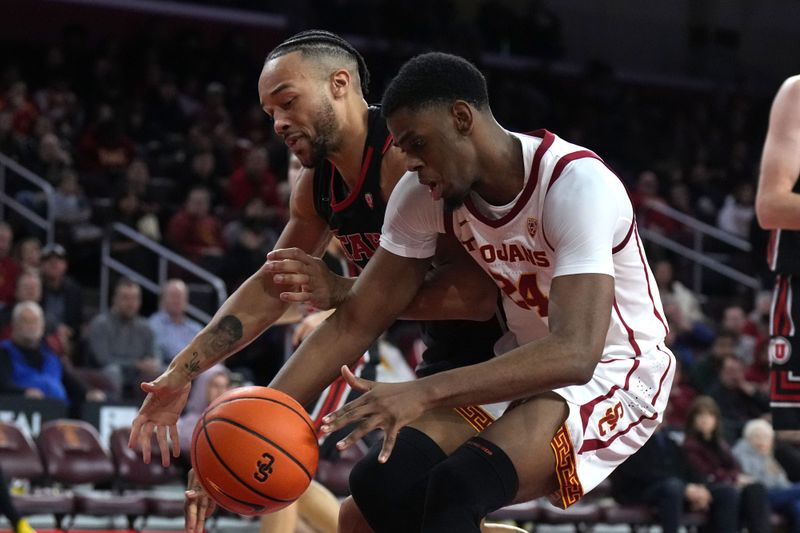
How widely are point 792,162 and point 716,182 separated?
13.1 meters

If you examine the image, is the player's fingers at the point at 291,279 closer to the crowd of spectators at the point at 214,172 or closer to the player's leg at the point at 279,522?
the player's leg at the point at 279,522

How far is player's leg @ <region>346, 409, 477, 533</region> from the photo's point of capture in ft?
11.2

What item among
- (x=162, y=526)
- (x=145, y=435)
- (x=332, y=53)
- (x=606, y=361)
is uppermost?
(x=332, y=53)

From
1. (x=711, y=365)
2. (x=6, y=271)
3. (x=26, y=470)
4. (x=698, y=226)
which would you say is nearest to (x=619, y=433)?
(x=26, y=470)

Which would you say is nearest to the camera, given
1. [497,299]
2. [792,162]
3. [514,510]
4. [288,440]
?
[288,440]

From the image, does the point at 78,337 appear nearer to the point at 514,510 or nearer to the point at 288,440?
the point at 514,510

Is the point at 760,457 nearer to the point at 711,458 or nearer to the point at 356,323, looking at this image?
the point at 711,458

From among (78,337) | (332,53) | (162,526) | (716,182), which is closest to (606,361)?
(332,53)

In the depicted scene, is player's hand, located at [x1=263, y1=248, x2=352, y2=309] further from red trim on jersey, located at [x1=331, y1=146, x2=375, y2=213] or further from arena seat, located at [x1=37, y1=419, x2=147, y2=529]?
arena seat, located at [x1=37, y1=419, x2=147, y2=529]

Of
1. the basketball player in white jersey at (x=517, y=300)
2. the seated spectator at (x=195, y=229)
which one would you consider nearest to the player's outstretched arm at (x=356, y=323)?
the basketball player in white jersey at (x=517, y=300)

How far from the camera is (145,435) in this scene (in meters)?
3.82

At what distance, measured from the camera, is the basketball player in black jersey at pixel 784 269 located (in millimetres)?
4117

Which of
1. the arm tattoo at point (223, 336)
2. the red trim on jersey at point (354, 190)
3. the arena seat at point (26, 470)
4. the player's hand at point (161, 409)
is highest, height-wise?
the red trim on jersey at point (354, 190)

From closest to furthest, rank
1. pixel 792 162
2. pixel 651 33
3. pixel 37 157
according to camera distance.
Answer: pixel 792 162, pixel 37 157, pixel 651 33
